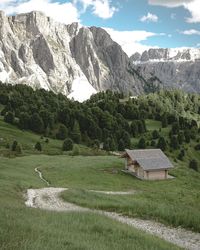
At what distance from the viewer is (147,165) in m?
79.6

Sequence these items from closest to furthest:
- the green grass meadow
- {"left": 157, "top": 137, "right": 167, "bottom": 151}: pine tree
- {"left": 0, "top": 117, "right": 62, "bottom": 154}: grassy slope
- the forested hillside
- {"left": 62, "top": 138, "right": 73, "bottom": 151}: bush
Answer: the green grass meadow
{"left": 0, "top": 117, "right": 62, "bottom": 154}: grassy slope
{"left": 62, "top": 138, "right": 73, "bottom": 151}: bush
{"left": 157, "top": 137, "right": 167, "bottom": 151}: pine tree
the forested hillside

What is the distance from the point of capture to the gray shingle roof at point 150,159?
7981 cm

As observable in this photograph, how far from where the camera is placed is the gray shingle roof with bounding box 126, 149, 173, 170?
79.8m

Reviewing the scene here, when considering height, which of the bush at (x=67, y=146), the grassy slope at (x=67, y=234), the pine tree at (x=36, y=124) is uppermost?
the grassy slope at (x=67, y=234)

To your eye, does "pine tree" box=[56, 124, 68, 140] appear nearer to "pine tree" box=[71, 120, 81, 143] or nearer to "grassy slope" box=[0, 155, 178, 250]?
"pine tree" box=[71, 120, 81, 143]

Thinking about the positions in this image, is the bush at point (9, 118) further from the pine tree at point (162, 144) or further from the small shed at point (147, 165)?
the small shed at point (147, 165)

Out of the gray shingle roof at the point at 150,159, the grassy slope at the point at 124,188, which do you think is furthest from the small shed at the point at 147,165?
the grassy slope at the point at 124,188

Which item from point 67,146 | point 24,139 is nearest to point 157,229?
point 67,146

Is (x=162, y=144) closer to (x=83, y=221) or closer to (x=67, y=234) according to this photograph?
(x=83, y=221)

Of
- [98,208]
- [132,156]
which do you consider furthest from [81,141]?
[98,208]

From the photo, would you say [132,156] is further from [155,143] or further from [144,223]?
[155,143]

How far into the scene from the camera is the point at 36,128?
145625 mm

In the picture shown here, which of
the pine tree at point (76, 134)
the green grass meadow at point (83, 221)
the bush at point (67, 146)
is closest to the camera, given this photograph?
the green grass meadow at point (83, 221)

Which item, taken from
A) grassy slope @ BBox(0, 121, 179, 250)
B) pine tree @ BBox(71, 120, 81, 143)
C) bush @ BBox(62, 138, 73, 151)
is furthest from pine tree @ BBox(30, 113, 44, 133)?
grassy slope @ BBox(0, 121, 179, 250)
